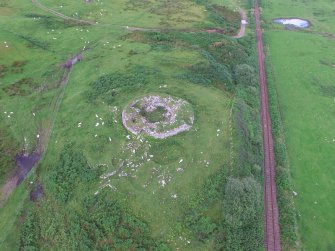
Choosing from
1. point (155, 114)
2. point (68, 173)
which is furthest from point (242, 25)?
point (68, 173)

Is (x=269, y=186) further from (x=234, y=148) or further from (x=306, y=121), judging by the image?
(x=306, y=121)

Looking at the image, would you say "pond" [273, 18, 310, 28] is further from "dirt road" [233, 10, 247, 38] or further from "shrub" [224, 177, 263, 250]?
"shrub" [224, 177, 263, 250]

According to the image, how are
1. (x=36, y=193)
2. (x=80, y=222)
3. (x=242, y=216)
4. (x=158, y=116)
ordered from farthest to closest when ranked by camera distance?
(x=158, y=116)
(x=36, y=193)
(x=80, y=222)
(x=242, y=216)

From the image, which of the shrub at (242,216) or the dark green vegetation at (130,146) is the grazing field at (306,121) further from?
the dark green vegetation at (130,146)

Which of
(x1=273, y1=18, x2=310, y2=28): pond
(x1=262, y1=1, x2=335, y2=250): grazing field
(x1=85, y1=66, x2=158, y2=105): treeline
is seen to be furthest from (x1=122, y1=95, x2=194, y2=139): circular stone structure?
(x1=273, y1=18, x2=310, y2=28): pond

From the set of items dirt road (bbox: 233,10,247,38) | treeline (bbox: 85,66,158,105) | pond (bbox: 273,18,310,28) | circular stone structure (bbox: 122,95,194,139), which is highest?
circular stone structure (bbox: 122,95,194,139)

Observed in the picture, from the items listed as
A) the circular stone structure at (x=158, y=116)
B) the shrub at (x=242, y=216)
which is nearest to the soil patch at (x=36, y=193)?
the circular stone structure at (x=158, y=116)
